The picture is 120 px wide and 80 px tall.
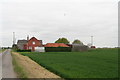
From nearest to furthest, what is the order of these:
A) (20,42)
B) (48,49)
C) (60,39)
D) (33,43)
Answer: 1. (48,49)
2. (33,43)
3. (20,42)
4. (60,39)

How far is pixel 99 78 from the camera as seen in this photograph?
10.2m

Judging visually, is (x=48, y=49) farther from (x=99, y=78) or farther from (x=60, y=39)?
(x=60, y=39)

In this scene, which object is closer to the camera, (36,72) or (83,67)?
(36,72)

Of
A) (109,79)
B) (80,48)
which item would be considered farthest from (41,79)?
(80,48)

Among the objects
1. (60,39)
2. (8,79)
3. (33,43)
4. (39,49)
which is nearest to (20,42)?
(60,39)

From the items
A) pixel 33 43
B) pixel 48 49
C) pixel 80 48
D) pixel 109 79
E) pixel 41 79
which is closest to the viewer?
pixel 109 79

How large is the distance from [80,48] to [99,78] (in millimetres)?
63033

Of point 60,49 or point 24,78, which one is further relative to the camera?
point 60,49

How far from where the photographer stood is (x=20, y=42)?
12238 cm

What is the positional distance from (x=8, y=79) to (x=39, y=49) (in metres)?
57.7

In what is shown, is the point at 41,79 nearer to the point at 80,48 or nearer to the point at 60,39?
the point at 80,48

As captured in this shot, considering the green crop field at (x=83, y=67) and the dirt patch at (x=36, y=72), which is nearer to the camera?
the green crop field at (x=83, y=67)

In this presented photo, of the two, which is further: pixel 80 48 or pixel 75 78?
pixel 80 48

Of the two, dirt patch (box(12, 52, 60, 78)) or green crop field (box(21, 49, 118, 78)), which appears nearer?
green crop field (box(21, 49, 118, 78))
